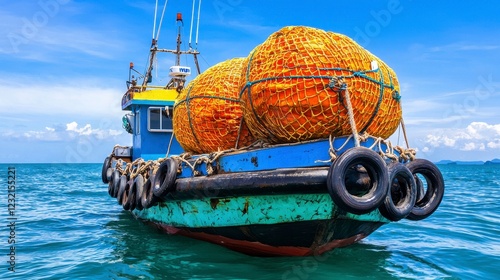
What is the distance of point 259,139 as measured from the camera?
18.7 feet

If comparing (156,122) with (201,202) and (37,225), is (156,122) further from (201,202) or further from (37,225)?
(201,202)

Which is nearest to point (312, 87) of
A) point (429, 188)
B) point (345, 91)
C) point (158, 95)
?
point (345, 91)

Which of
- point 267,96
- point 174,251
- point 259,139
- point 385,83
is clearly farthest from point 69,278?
point 385,83

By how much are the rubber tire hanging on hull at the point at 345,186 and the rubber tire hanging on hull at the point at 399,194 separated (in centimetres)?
22

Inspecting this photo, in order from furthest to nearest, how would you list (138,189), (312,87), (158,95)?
(158,95) < (138,189) < (312,87)

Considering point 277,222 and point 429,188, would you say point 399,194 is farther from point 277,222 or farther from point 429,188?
point 277,222

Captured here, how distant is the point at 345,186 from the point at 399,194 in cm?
97

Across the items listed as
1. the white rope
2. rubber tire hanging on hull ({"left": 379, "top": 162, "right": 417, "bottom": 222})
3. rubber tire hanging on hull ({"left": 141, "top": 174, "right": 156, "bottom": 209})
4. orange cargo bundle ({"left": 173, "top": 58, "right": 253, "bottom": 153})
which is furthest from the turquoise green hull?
orange cargo bundle ({"left": 173, "top": 58, "right": 253, "bottom": 153})

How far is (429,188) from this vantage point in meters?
5.34

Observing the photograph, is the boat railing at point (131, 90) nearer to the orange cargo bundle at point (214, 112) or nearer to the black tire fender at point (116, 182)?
the black tire fender at point (116, 182)

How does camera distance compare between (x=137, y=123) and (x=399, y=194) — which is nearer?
(x=399, y=194)

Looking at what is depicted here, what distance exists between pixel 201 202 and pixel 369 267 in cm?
220

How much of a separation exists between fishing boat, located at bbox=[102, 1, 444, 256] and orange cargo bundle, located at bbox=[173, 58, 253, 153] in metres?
0.02

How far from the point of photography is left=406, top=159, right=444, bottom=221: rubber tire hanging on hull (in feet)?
16.7
